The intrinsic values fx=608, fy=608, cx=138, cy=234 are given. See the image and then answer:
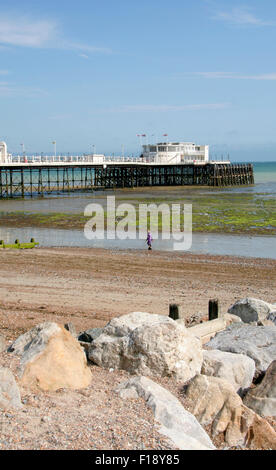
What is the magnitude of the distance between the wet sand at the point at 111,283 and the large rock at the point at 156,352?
2678 mm

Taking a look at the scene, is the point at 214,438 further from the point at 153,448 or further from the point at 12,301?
the point at 12,301

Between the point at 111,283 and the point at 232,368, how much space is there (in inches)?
361

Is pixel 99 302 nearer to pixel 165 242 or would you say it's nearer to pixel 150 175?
pixel 165 242

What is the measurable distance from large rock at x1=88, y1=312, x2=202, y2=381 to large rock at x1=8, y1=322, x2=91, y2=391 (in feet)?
1.85

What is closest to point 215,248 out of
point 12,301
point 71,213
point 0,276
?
point 0,276

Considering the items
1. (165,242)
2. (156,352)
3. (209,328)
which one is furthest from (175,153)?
(156,352)

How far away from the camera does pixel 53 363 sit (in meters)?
6.55

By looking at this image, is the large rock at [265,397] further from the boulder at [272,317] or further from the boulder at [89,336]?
the boulder at [272,317]

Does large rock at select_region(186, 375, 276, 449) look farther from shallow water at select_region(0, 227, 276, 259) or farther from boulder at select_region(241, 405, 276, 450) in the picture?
shallow water at select_region(0, 227, 276, 259)

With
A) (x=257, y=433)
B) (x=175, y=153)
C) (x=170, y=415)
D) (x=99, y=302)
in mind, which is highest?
(x=175, y=153)

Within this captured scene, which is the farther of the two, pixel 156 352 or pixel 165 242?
pixel 165 242

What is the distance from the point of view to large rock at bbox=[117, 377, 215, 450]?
5590mm

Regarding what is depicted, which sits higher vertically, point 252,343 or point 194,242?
point 252,343
